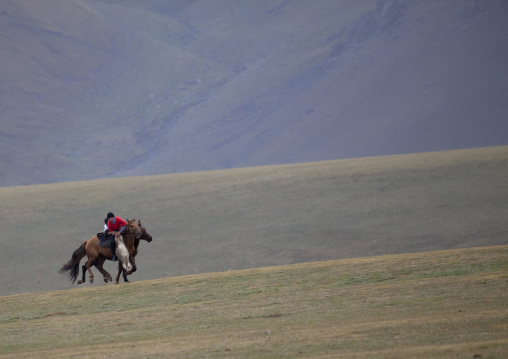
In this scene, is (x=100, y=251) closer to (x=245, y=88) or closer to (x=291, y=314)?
(x=291, y=314)

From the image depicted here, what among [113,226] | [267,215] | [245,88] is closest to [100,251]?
[113,226]

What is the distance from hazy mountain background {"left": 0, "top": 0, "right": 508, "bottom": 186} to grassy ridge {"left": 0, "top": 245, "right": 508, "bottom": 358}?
9992 cm

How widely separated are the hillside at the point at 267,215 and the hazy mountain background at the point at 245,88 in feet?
231

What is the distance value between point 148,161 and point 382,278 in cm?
11465

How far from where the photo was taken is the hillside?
1470 inches

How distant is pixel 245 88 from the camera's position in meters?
146

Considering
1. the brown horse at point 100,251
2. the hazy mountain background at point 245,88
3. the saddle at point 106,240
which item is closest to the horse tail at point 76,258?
the brown horse at point 100,251

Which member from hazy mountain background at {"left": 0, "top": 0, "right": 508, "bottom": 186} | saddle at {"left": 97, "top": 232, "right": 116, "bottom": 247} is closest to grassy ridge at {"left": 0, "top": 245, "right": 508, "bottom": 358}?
saddle at {"left": 97, "top": 232, "right": 116, "bottom": 247}

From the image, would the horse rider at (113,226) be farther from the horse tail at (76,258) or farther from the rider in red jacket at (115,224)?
the horse tail at (76,258)

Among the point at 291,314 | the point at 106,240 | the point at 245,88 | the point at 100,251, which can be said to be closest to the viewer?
the point at 291,314

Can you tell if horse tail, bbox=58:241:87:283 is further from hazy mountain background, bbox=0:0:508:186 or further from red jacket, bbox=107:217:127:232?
hazy mountain background, bbox=0:0:508:186

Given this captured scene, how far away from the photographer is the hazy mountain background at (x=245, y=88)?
408ft

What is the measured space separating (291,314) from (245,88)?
132478 mm

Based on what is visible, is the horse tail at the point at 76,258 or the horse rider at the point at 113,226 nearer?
the horse rider at the point at 113,226
